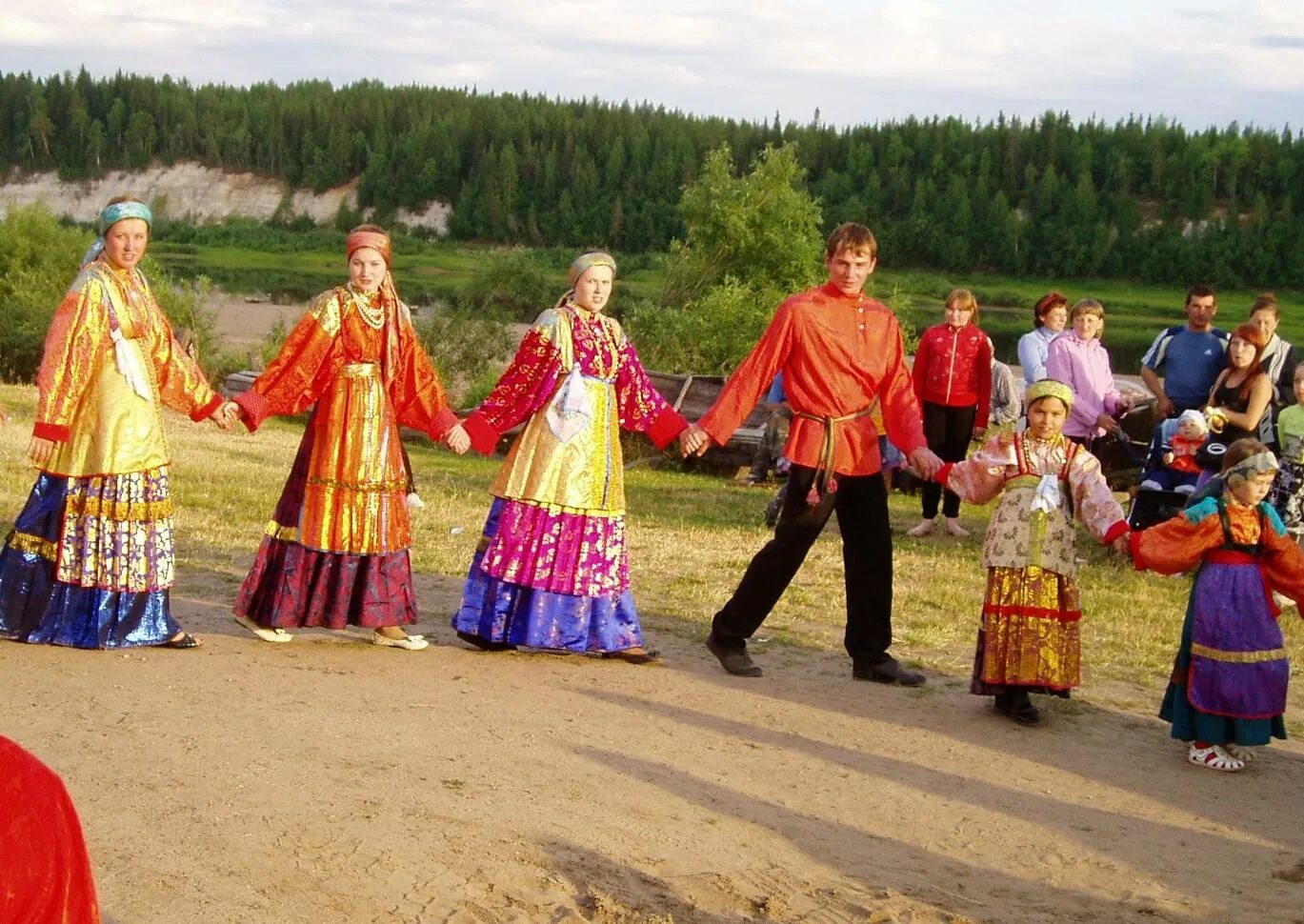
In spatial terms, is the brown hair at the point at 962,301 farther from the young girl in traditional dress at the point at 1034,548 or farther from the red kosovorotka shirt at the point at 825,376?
the young girl in traditional dress at the point at 1034,548

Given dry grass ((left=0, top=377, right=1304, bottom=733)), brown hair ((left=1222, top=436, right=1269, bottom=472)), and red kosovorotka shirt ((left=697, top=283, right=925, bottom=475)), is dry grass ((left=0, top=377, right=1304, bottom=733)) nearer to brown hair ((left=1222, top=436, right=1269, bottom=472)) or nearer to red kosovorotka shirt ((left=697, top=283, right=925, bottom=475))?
red kosovorotka shirt ((left=697, top=283, right=925, bottom=475))

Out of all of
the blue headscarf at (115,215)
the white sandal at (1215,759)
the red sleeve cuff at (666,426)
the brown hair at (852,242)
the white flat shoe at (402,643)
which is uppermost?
the brown hair at (852,242)

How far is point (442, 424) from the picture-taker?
729cm

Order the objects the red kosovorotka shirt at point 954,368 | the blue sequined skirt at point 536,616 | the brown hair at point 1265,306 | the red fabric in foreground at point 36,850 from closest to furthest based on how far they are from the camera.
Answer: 1. the red fabric in foreground at point 36,850
2. the blue sequined skirt at point 536,616
3. the brown hair at point 1265,306
4. the red kosovorotka shirt at point 954,368

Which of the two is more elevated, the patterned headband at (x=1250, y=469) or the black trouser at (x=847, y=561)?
the patterned headband at (x=1250, y=469)

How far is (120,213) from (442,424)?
1.58 metres

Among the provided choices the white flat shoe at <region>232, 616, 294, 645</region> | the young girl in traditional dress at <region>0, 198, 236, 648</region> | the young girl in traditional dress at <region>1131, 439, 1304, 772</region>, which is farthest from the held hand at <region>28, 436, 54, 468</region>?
the young girl in traditional dress at <region>1131, 439, 1304, 772</region>

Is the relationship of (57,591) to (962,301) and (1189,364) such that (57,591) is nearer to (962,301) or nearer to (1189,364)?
(962,301)

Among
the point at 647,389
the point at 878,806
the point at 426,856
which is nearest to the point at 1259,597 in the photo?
the point at 878,806

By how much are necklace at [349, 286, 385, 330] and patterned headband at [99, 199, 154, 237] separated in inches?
34.6

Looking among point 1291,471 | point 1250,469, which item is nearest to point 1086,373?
point 1291,471

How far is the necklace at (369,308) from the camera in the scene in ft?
23.3

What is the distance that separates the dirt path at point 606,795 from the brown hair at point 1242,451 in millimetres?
1166

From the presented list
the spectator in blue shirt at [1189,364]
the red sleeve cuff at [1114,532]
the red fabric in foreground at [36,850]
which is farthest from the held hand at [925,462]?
the red fabric in foreground at [36,850]
